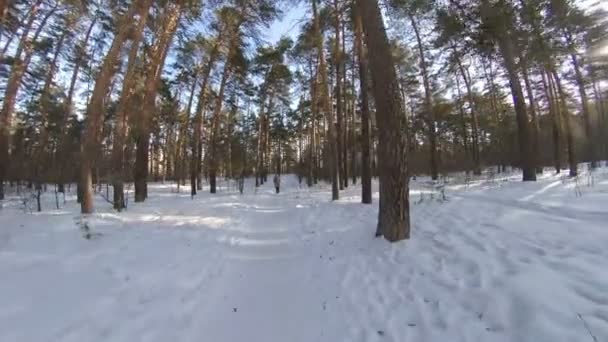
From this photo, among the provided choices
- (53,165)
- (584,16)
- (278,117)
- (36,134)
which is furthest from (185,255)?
(278,117)

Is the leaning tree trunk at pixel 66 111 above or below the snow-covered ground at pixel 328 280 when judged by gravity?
above

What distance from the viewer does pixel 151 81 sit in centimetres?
1229

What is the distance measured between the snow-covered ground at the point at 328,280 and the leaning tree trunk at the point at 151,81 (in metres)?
5.25

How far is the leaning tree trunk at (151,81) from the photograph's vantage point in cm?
1199

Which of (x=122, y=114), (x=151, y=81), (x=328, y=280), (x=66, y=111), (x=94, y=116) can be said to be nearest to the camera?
(x=328, y=280)

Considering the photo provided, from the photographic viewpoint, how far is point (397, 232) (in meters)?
6.14

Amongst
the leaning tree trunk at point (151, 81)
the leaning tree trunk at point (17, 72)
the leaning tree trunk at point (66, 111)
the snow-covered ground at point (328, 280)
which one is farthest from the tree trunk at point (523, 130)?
the leaning tree trunk at point (66, 111)

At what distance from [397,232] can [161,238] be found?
4.38 m

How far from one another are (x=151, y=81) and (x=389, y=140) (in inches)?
366

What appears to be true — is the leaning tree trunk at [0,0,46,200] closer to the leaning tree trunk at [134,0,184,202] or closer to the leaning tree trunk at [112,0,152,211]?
the leaning tree trunk at [134,0,184,202]

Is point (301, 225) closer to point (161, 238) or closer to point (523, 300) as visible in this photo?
point (161, 238)

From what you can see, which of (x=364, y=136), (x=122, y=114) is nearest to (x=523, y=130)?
(x=364, y=136)

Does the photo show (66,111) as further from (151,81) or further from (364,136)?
(364,136)

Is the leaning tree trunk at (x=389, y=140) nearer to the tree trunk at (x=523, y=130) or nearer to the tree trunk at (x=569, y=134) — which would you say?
the tree trunk at (x=523, y=130)
